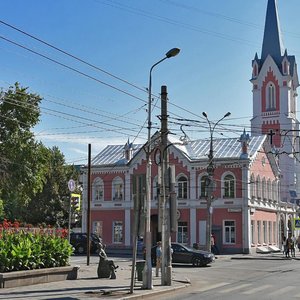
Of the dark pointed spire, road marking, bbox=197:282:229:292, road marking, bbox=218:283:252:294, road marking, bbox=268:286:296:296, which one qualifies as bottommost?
road marking, bbox=197:282:229:292

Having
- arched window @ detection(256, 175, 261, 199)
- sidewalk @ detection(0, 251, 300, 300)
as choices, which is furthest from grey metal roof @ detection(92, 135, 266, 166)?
sidewalk @ detection(0, 251, 300, 300)

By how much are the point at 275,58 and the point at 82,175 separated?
34.7 m

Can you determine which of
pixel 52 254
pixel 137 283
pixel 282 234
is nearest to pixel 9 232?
pixel 52 254

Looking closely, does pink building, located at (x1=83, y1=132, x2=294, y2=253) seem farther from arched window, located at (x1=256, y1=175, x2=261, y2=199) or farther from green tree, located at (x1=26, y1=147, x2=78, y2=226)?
green tree, located at (x1=26, y1=147, x2=78, y2=226)

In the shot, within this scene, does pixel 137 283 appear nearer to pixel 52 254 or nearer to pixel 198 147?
pixel 52 254

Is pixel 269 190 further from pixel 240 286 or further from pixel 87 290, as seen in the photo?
pixel 87 290

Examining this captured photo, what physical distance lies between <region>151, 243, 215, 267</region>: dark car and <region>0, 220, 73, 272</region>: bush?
1174 centimetres

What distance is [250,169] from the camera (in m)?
48.7

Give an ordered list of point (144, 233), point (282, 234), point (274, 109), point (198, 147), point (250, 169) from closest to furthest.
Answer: point (144, 233) → point (250, 169) → point (198, 147) → point (282, 234) → point (274, 109)

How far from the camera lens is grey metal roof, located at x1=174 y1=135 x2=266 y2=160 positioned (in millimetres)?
49906

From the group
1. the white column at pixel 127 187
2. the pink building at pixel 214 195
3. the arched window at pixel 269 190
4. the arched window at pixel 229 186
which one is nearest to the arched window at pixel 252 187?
the pink building at pixel 214 195

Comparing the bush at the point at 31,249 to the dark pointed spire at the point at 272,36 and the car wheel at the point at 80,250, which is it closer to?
the car wheel at the point at 80,250

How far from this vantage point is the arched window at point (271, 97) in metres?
74.0

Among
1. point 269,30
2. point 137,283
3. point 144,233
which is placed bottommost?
point 137,283
